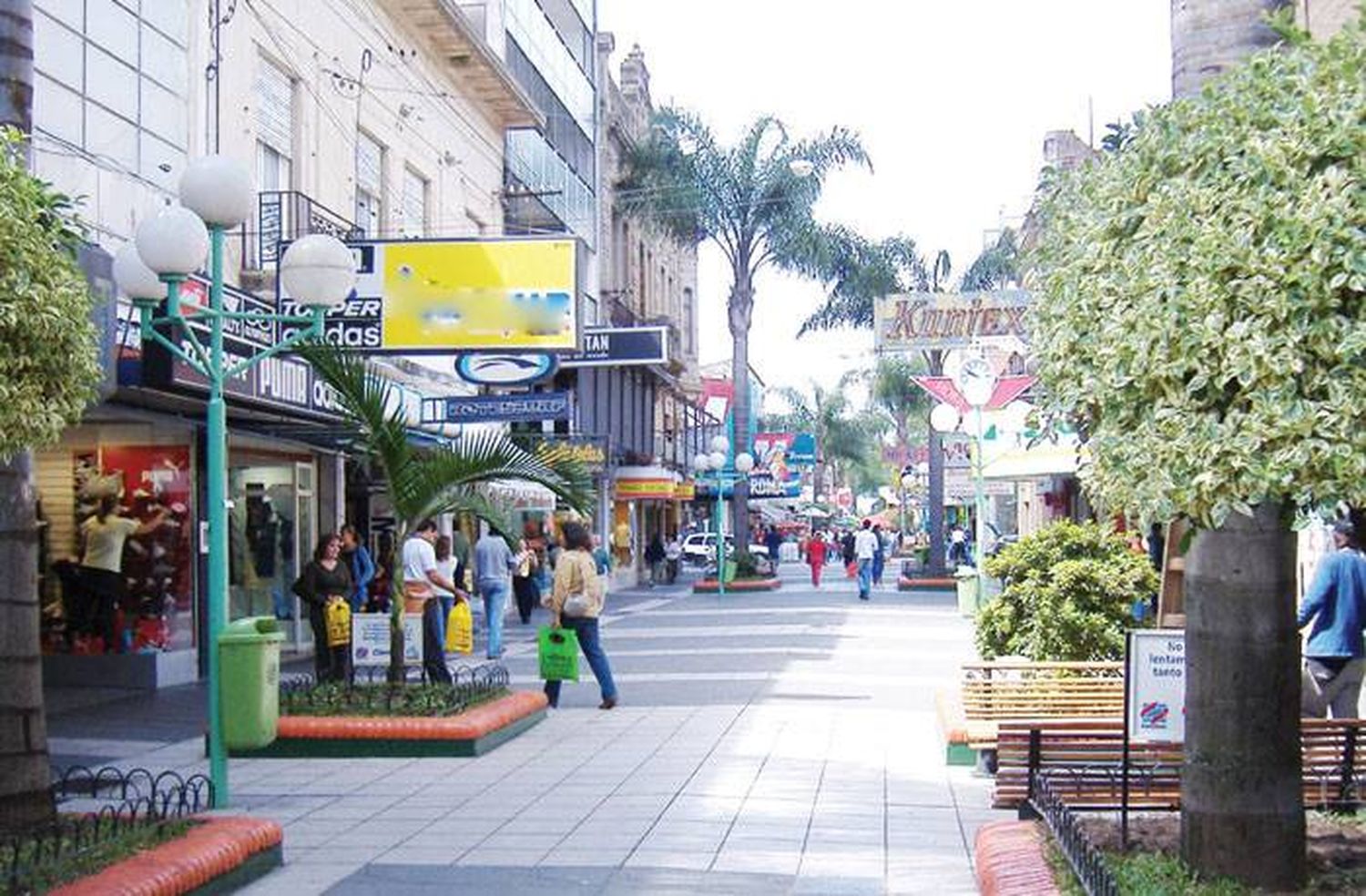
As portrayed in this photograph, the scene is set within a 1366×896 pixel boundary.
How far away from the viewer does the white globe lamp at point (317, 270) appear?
9766mm

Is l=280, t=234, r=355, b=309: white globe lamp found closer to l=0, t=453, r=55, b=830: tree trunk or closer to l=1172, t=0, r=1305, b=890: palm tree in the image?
l=0, t=453, r=55, b=830: tree trunk

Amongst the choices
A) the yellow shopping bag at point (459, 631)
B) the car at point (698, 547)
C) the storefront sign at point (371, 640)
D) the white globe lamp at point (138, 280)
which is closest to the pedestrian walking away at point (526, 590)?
the yellow shopping bag at point (459, 631)

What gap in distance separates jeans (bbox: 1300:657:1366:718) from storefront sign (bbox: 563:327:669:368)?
550 inches

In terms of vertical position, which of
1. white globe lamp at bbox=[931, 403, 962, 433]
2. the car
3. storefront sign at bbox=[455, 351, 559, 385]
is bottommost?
the car

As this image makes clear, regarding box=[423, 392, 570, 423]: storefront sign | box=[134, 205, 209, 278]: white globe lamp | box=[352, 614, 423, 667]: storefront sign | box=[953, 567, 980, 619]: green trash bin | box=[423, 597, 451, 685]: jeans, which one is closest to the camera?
box=[134, 205, 209, 278]: white globe lamp

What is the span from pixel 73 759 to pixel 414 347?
7.24m

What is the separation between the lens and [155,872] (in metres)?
6.30

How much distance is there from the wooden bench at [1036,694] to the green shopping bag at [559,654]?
406 cm

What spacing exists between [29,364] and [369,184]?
1721 centimetres

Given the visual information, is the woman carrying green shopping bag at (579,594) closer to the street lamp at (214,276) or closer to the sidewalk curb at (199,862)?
the street lamp at (214,276)

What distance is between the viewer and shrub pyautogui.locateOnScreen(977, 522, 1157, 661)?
35.6ft

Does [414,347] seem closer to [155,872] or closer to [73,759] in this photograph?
[73,759]

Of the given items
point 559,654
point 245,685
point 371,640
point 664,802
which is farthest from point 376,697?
point 664,802

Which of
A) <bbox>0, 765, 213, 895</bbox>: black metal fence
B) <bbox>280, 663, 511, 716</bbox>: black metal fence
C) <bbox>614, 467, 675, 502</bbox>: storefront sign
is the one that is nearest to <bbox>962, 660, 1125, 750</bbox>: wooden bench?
<bbox>280, 663, 511, 716</bbox>: black metal fence
